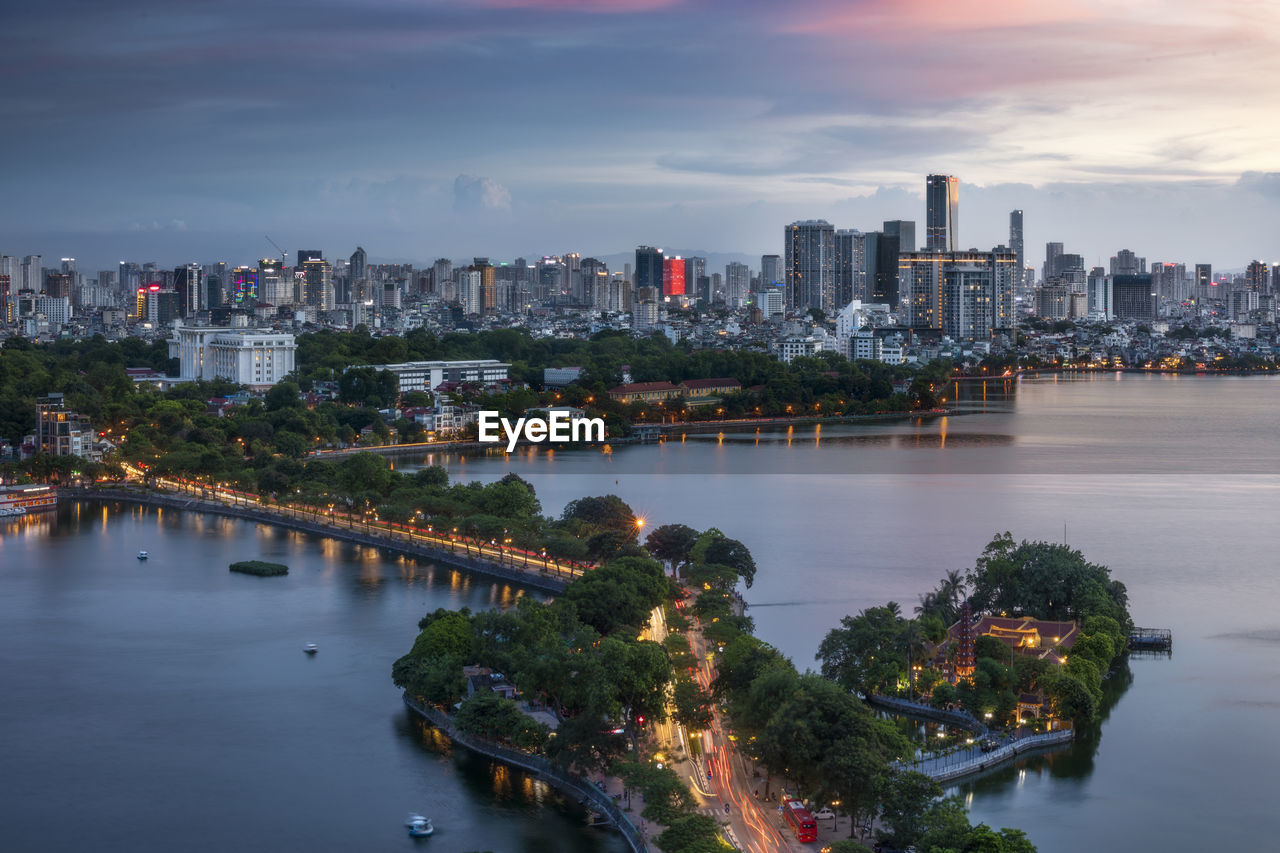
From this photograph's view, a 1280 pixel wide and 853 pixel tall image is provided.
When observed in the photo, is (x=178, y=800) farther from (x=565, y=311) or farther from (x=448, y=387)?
(x=565, y=311)

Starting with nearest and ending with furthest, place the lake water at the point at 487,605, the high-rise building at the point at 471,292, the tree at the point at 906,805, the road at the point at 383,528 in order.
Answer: the tree at the point at 906,805, the lake water at the point at 487,605, the road at the point at 383,528, the high-rise building at the point at 471,292

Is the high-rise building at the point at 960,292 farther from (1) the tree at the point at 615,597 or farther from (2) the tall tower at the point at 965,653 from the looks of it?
(2) the tall tower at the point at 965,653

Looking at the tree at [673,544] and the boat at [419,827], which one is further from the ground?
the tree at [673,544]

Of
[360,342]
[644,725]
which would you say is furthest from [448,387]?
[644,725]

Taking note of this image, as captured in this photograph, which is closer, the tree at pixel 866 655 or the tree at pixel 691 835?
the tree at pixel 691 835

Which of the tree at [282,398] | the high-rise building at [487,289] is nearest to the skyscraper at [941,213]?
the high-rise building at [487,289]

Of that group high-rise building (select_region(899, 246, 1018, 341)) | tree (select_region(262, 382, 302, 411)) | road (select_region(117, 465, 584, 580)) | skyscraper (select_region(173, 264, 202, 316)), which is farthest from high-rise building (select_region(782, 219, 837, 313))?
road (select_region(117, 465, 584, 580))

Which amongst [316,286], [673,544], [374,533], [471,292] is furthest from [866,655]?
[471,292]

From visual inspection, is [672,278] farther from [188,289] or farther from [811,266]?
[188,289]
